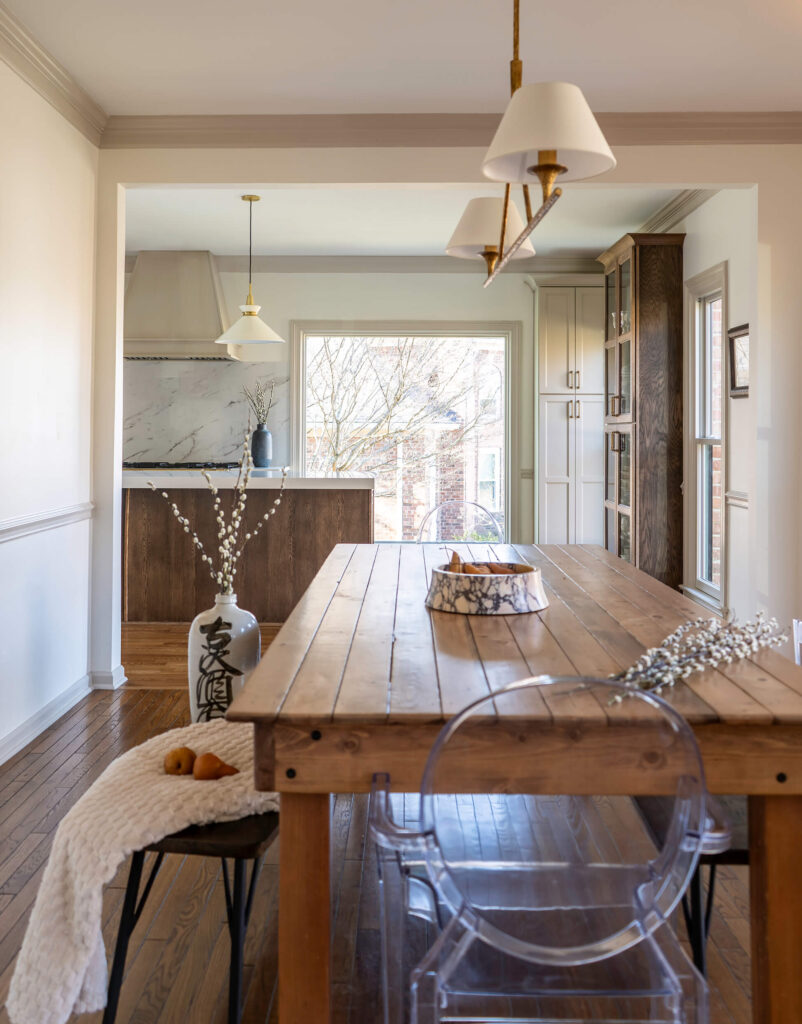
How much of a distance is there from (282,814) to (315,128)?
137 inches

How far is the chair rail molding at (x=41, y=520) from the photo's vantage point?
3277mm

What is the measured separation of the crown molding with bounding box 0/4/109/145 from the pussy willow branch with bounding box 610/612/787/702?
9.84ft

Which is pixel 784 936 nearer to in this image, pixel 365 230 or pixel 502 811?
pixel 502 811

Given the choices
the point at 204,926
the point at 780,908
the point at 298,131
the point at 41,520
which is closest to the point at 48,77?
the point at 298,131

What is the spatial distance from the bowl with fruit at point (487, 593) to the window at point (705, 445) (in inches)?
134

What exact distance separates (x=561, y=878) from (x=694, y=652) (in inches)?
21.5

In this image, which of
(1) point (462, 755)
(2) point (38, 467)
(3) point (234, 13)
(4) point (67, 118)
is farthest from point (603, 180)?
(1) point (462, 755)

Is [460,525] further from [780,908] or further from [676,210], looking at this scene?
[780,908]

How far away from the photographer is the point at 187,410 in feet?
24.0

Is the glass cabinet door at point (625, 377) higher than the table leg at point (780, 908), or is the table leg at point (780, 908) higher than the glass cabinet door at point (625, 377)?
the glass cabinet door at point (625, 377)

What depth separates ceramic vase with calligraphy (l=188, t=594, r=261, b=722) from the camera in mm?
3279

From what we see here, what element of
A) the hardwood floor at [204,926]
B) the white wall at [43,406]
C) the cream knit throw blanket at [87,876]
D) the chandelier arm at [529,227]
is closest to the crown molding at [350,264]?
the white wall at [43,406]

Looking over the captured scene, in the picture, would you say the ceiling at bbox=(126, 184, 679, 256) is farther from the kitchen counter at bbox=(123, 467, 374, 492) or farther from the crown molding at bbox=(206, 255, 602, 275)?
the kitchen counter at bbox=(123, 467, 374, 492)

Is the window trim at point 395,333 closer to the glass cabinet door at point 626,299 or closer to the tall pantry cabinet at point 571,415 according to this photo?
the tall pantry cabinet at point 571,415
